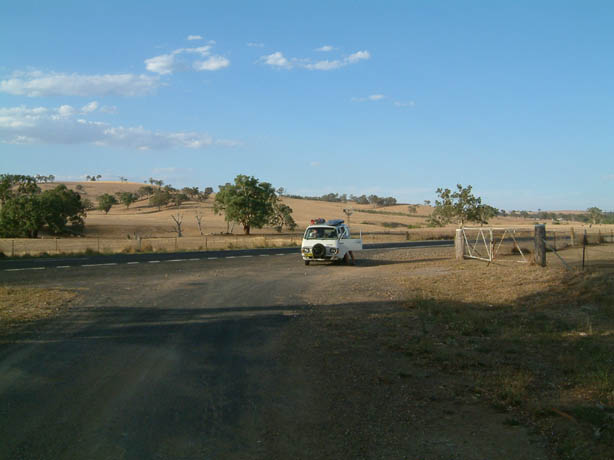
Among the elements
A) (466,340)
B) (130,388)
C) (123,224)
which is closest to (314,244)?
(466,340)

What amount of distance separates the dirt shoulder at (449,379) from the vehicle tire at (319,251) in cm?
1050

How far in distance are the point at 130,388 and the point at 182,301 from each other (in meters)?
7.33

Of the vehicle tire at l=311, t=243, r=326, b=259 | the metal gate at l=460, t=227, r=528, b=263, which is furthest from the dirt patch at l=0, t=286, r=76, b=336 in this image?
the metal gate at l=460, t=227, r=528, b=263

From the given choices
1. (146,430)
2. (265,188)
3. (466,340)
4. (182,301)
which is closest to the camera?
(146,430)

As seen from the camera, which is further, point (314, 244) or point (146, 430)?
point (314, 244)

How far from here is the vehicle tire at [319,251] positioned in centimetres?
2444

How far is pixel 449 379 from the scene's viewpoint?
22.5 ft

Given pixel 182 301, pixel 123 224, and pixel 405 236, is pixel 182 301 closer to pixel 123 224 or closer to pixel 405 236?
pixel 405 236

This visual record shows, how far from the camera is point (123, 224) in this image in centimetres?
8062

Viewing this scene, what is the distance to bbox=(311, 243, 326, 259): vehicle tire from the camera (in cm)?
2444

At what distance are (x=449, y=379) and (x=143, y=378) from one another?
4348 mm

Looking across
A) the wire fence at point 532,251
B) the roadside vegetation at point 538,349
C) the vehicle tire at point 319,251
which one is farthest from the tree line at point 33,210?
the roadside vegetation at point 538,349

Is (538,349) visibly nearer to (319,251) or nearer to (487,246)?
(319,251)

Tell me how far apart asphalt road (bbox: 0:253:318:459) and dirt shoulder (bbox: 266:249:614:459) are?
613mm
